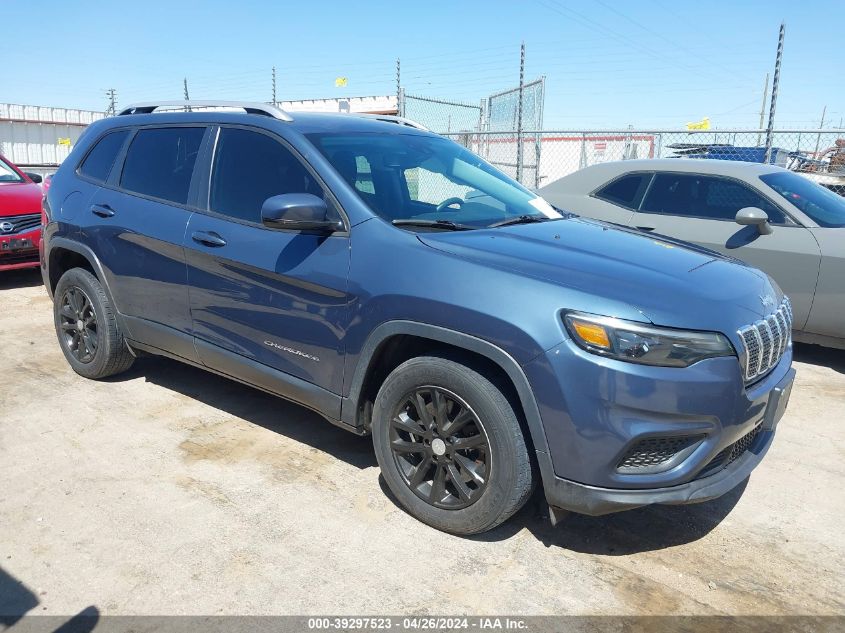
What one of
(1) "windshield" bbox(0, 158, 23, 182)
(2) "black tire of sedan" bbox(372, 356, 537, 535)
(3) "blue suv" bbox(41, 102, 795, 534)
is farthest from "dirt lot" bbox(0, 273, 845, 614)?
(1) "windshield" bbox(0, 158, 23, 182)

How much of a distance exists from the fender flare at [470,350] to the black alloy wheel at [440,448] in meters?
0.22

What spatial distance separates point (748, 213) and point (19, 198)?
7.68m

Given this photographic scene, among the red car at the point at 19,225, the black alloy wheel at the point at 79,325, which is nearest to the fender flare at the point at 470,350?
the black alloy wheel at the point at 79,325

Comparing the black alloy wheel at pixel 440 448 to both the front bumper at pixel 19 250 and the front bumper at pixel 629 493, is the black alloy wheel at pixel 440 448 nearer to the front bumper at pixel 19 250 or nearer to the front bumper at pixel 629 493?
the front bumper at pixel 629 493

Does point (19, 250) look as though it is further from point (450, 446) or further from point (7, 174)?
point (450, 446)

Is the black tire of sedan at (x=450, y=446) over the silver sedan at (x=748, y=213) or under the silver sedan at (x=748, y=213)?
under

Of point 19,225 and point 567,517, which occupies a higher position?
point 19,225

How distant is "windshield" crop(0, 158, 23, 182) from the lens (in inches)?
334

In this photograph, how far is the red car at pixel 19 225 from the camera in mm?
7719

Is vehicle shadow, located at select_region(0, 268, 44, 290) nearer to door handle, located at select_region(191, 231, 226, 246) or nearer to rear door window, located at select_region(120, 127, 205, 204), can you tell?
rear door window, located at select_region(120, 127, 205, 204)

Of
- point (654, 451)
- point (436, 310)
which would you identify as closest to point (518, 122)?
point (436, 310)

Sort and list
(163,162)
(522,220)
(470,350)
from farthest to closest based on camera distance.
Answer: (163,162)
(522,220)
(470,350)

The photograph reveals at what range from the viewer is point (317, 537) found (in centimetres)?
305

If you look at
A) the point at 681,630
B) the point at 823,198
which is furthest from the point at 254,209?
the point at 823,198
